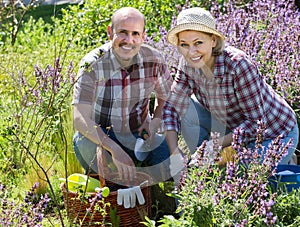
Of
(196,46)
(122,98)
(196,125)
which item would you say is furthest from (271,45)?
(122,98)

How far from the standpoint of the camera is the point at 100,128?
3631 mm

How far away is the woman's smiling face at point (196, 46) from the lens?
3512 millimetres

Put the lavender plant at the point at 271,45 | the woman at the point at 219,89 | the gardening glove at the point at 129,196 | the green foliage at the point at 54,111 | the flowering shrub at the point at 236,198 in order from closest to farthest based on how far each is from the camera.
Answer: the flowering shrub at the point at 236,198 < the green foliage at the point at 54,111 < the gardening glove at the point at 129,196 < the woman at the point at 219,89 < the lavender plant at the point at 271,45

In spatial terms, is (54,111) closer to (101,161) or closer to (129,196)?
(101,161)

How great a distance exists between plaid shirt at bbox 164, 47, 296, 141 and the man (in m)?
0.19

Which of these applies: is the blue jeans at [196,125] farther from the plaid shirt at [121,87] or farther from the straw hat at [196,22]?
the straw hat at [196,22]

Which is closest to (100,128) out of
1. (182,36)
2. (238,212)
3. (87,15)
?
(182,36)

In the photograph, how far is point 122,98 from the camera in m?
3.81

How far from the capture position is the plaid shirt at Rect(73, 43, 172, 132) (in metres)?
3.67

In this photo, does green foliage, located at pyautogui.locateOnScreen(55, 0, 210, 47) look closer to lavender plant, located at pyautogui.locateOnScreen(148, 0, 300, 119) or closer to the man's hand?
lavender plant, located at pyautogui.locateOnScreen(148, 0, 300, 119)

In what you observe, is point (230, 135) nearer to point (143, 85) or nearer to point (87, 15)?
point (143, 85)

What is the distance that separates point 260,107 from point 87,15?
3207 millimetres

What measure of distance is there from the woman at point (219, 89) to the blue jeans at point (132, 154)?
227 mm

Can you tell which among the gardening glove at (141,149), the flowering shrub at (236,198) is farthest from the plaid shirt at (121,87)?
the flowering shrub at (236,198)
